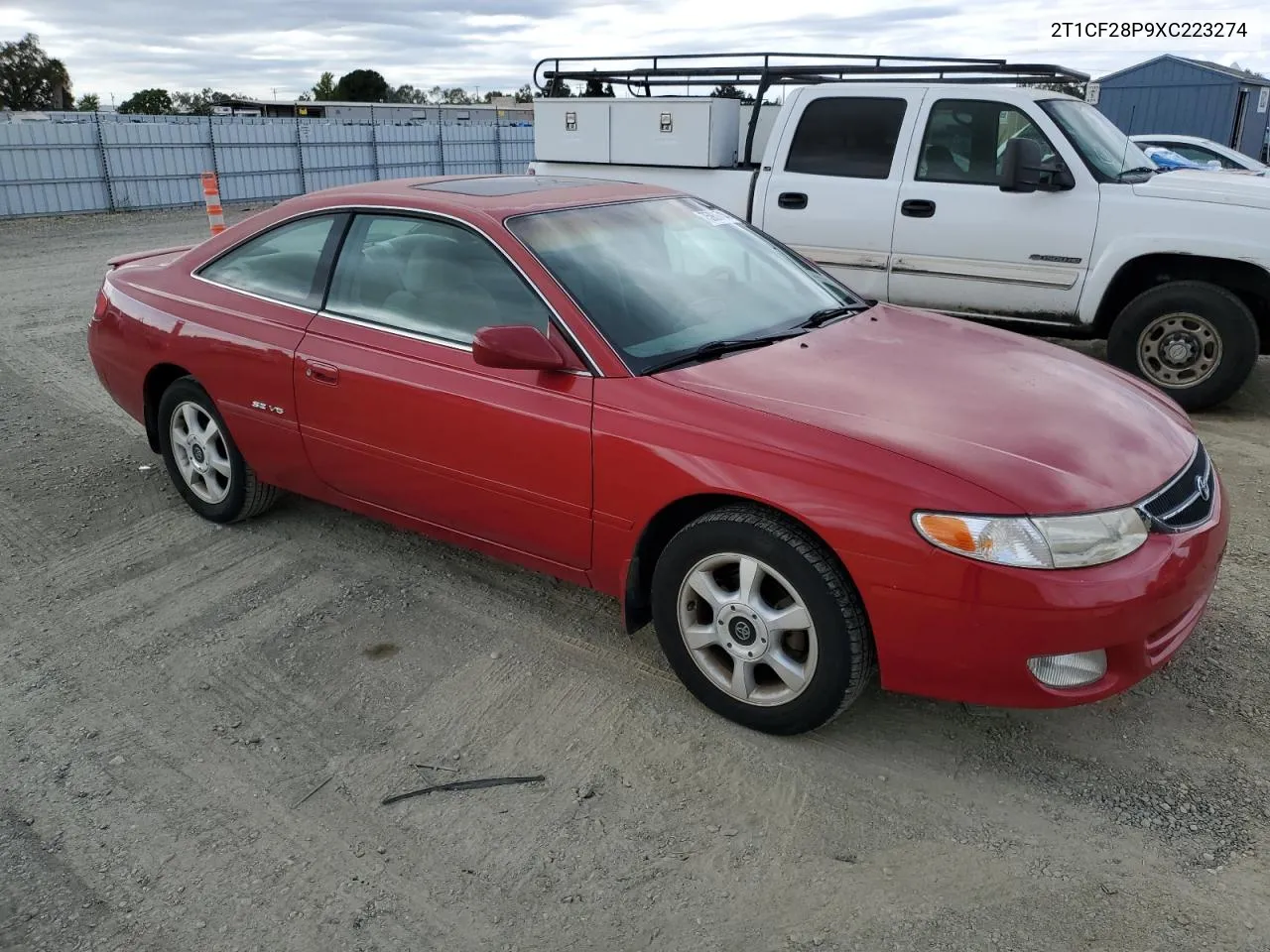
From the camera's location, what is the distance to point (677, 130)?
7.52 metres

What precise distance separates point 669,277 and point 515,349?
0.79 metres

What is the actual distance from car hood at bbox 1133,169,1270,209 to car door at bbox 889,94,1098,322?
1.15 feet

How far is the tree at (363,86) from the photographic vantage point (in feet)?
234

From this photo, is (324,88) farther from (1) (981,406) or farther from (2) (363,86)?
(1) (981,406)

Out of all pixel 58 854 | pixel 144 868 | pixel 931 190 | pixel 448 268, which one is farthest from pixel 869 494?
pixel 931 190

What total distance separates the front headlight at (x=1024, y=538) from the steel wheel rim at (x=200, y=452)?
Answer: 3212 millimetres

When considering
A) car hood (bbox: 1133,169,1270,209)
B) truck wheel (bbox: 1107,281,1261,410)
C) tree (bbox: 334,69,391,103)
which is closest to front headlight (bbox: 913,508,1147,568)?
truck wheel (bbox: 1107,281,1261,410)

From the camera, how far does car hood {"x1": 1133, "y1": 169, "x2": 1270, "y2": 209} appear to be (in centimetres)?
591

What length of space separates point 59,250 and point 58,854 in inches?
559

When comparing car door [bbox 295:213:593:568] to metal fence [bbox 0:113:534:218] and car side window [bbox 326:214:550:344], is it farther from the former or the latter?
metal fence [bbox 0:113:534:218]

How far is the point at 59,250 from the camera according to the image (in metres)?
14.3

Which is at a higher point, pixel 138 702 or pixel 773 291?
pixel 773 291

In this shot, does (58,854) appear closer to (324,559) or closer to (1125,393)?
(324,559)

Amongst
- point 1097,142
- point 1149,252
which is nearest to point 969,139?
point 1097,142
